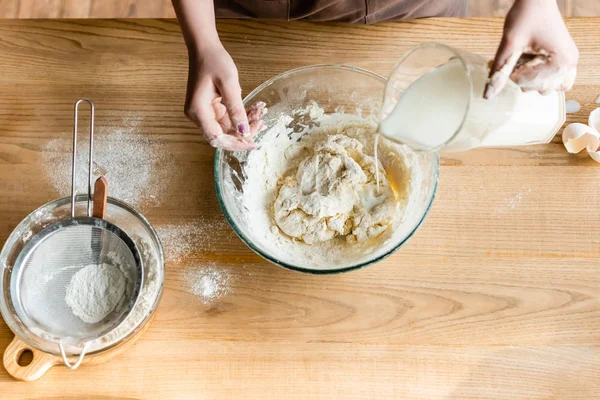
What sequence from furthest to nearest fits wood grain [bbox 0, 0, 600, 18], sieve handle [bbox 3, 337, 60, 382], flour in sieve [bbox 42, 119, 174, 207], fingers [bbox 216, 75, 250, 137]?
wood grain [bbox 0, 0, 600, 18], flour in sieve [bbox 42, 119, 174, 207], sieve handle [bbox 3, 337, 60, 382], fingers [bbox 216, 75, 250, 137]

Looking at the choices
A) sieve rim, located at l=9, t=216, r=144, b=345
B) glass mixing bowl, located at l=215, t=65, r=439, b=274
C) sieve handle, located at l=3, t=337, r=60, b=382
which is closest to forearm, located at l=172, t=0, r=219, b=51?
glass mixing bowl, located at l=215, t=65, r=439, b=274

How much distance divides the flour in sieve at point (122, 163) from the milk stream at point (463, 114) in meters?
0.50

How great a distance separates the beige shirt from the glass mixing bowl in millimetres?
166

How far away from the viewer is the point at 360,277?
1.11m

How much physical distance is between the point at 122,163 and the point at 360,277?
54 centimetres

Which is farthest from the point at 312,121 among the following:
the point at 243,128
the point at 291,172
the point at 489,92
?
the point at 489,92

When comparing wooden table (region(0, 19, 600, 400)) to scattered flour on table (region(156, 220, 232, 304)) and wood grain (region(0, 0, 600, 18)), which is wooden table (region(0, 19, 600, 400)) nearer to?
scattered flour on table (region(156, 220, 232, 304))

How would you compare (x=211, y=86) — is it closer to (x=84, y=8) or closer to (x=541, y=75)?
(x=541, y=75)

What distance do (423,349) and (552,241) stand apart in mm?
333

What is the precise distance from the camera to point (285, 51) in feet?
3.93

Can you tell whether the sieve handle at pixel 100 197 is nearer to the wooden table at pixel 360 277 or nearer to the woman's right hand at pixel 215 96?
the wooden table at pixel 360 277

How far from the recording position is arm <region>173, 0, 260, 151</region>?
3.15 ft

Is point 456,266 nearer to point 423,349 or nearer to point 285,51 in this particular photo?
point 423,349

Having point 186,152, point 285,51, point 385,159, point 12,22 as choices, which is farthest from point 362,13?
point 12,22
